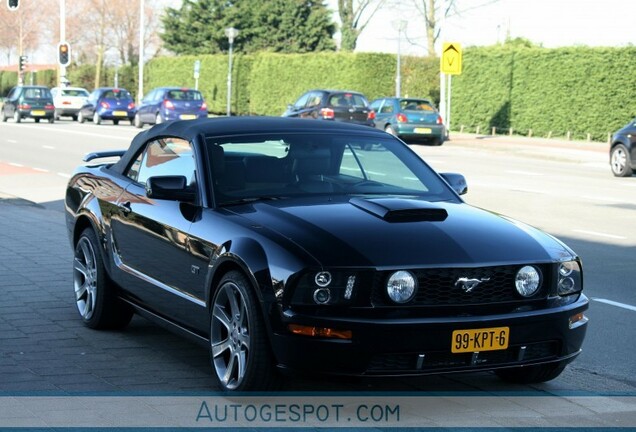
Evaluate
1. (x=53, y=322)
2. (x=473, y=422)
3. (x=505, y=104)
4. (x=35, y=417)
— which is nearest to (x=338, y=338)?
(x=473, y=422)

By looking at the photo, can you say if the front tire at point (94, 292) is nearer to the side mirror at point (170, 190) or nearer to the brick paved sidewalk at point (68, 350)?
the brick paved sidewalk at point (68, 350)

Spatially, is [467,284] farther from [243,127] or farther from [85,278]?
[85,278]

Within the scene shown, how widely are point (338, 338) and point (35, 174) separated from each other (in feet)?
57.1

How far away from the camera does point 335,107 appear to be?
119ft

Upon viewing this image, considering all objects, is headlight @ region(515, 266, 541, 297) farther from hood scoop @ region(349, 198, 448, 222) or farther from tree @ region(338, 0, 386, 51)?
tree @ region(338, 0, 386, 51)

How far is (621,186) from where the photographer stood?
70.6 feet

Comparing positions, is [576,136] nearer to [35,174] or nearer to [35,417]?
[35,174]

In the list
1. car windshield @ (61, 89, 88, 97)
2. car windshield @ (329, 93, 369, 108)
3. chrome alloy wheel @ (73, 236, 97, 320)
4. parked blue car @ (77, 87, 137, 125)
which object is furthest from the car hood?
car windshield @ (61, 89, 88, 97)

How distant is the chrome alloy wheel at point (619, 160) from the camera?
79.0ft

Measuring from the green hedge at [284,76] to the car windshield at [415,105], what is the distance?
41.5 feet

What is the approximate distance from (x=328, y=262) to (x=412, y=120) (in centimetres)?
3097

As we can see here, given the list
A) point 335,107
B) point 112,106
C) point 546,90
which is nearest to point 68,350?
point 335,107

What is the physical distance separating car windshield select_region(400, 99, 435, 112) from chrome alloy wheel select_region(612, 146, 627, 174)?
41.8 ft

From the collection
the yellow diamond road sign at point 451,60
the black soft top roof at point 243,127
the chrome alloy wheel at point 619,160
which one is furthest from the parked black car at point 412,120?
the black soft top roof at point 243,127
